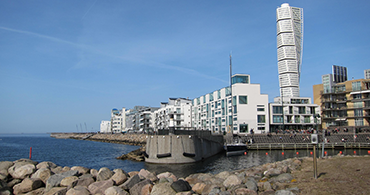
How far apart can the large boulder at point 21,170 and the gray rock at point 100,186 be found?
5479mm

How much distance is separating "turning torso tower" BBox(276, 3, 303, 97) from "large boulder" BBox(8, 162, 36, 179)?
123679mm

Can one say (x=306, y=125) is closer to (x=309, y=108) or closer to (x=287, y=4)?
(x=309, y=108)

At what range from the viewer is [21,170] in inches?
675

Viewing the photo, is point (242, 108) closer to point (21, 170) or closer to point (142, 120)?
point (21, 170)

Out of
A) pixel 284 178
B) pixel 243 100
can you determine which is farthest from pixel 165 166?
pixel 243 100

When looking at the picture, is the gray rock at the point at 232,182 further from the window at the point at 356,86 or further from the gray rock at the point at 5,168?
the window at the point at 356,86

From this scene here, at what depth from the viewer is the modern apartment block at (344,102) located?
81.9 metres

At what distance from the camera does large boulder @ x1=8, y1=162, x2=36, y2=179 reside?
668 inches

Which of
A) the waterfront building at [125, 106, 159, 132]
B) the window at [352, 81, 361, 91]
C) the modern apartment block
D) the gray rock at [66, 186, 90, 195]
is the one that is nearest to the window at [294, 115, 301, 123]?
the modern apartment block

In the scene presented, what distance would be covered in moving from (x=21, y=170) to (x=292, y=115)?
8088 centimetres

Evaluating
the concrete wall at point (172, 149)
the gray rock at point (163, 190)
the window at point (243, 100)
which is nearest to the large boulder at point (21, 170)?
the gray rock at point (163, 190)

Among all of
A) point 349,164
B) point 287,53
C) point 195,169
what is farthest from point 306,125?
point 349,164

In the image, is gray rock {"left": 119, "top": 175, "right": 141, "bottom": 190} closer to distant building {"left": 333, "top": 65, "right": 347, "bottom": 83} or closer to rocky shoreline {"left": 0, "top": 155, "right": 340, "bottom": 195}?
rocky shoreline {"left": 0, "top": 155, "right": 340, "bottom": 195}

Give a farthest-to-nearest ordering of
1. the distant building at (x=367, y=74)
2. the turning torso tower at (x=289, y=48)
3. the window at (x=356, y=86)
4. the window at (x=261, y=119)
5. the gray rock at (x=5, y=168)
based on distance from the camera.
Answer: the turning torso tower at (x=289, y=48) < the distant building at (x=367, y=74) < the window at (x=356, y=86) < the window at (x=261, y=119) < the gray rock at (x=5, y=168)
